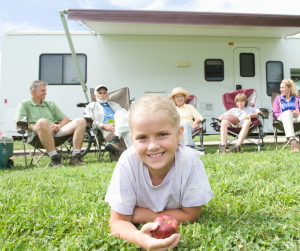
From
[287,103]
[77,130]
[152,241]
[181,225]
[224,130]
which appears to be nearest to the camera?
[152,241]

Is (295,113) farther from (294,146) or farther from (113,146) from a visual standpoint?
(113,146)

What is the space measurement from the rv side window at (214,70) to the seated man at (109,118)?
93.0 inches

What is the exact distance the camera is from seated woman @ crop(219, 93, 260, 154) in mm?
4594

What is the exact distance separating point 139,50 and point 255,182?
14.8 feet

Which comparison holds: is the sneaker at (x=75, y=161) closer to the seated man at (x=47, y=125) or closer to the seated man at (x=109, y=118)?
the seated man at (x=47, y=125)

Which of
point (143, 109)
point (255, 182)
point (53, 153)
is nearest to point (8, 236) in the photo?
point (143, 109)

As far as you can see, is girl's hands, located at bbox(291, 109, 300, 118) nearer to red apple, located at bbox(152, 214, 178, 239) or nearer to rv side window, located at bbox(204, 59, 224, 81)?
rv side window, located at bbox(204, 59, 224, 81)

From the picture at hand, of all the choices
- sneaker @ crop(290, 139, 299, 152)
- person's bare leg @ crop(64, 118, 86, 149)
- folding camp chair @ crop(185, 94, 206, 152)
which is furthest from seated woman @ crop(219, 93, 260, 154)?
person's bare leg @ crop(64, 118, 86, 149)

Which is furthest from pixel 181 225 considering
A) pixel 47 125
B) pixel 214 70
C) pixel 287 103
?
pixel 214 70

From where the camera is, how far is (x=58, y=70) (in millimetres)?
5969

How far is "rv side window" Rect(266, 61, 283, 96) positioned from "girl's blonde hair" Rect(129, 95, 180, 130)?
5.75m

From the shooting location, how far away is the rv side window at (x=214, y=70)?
6.19 metres

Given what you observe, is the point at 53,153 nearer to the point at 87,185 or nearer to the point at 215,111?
the point at 87,185

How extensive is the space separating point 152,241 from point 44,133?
322cm
